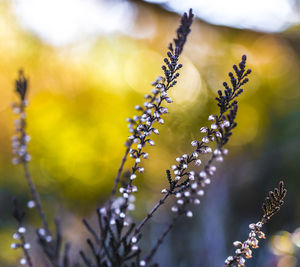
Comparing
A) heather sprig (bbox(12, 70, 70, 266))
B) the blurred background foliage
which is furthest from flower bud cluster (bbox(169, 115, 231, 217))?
the blurred background foliage

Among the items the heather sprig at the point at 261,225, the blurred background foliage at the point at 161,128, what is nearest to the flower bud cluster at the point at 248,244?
the heather sprig at the point at 261,225

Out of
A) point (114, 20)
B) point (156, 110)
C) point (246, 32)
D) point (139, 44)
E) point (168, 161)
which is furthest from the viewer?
point (139, 44)

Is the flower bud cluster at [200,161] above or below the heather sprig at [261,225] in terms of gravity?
above

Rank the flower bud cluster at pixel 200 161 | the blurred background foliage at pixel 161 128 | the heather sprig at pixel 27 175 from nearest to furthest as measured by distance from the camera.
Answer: the flower bud cluster at pixel 200 161, the heather sprig at pixel 27 175, the blurred background foliage at pixel 161 128

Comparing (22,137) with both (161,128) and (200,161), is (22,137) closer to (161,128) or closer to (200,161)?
(200,161)

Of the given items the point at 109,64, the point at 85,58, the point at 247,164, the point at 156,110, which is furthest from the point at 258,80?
the point at 156,110

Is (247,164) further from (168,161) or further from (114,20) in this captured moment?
(114,20)

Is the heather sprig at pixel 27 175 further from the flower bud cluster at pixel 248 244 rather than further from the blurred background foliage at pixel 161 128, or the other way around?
the blurred background foliage at pixel 161 128

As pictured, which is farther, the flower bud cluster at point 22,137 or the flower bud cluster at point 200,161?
the flower bud cluster at point 22,137

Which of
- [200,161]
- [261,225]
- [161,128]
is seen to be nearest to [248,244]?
[261,225]
